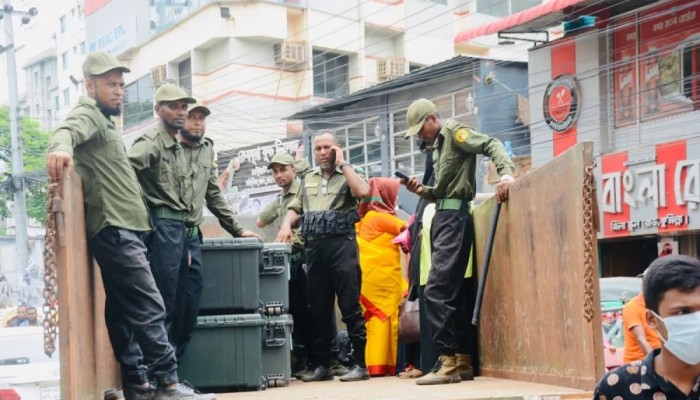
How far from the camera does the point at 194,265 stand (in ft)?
18.6

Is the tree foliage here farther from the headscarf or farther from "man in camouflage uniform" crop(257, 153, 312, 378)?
the headscarf

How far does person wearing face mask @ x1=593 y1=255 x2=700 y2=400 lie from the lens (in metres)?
2.68

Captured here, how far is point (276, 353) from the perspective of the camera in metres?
6.20

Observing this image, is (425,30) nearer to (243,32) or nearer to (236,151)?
(243,32)

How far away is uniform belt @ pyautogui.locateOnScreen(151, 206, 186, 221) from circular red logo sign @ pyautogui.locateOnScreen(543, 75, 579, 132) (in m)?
14.1

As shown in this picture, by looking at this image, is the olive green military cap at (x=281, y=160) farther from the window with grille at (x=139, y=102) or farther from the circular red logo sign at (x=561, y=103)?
the window with grille at (x=139, y=102)

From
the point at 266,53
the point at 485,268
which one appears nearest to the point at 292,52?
the point at 266,53

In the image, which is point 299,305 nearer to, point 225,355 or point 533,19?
point 225,355

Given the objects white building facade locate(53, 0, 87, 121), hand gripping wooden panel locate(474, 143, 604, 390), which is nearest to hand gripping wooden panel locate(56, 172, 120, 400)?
hand gripping wooden panel locate(474, 143, 604, 390)

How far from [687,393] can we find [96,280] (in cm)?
303

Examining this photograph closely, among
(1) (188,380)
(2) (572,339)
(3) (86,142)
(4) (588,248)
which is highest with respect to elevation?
(3) (86,142)

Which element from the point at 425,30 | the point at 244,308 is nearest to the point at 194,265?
the point at 244,308

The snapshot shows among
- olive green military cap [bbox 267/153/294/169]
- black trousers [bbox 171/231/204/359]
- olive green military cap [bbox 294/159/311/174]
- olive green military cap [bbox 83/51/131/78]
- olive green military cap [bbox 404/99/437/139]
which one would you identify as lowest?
black trousers [bbox 171/231/204/359]

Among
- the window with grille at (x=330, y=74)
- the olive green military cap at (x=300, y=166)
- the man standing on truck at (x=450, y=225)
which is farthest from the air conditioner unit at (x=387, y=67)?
the man standing on truck at (x=450, y=225)
